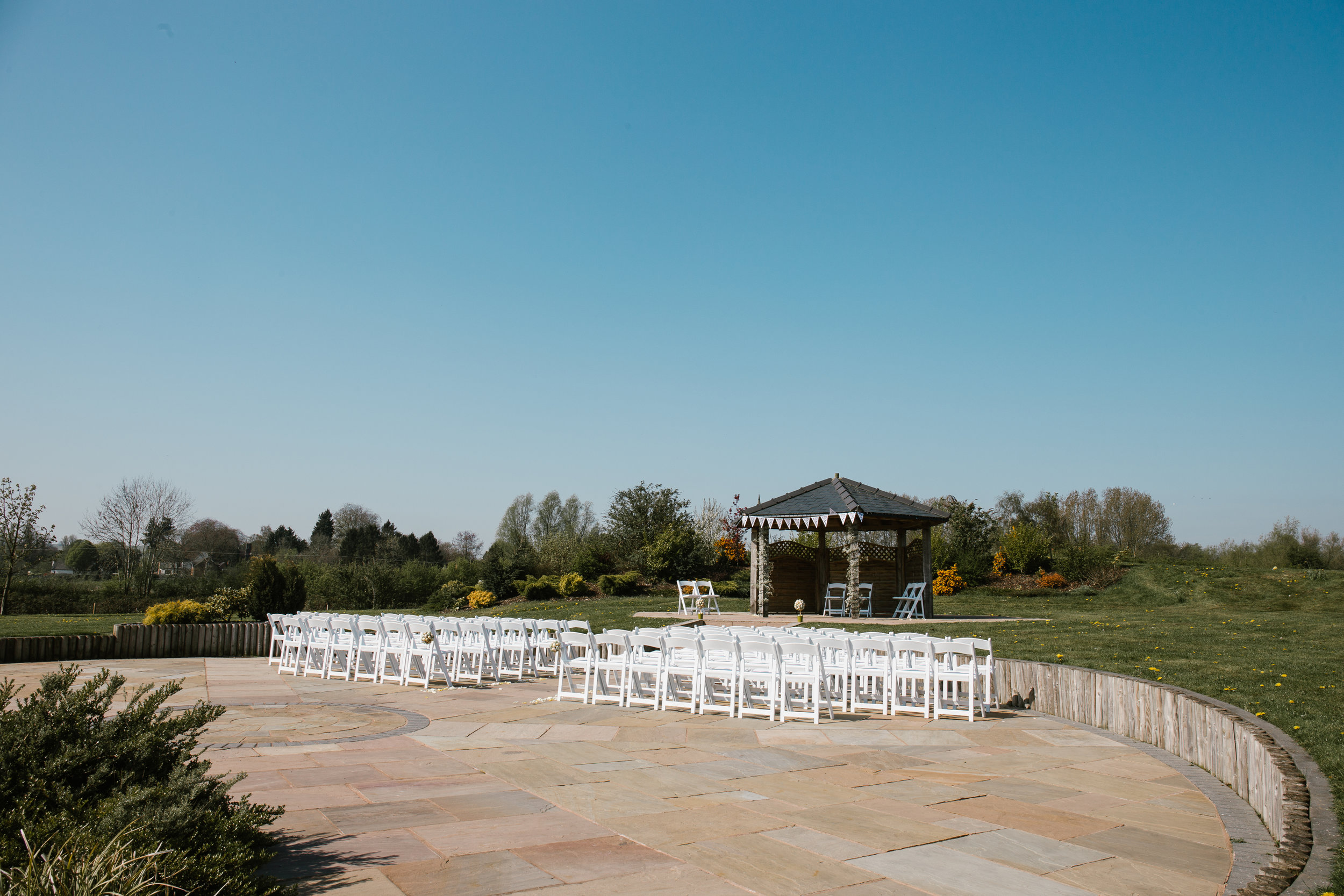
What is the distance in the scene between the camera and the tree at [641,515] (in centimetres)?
3006

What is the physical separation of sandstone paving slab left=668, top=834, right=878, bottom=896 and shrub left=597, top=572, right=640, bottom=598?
66.9 ft

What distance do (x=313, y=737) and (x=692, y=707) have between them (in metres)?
3.51

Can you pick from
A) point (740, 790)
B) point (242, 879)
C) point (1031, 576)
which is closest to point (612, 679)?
point (740, 790)

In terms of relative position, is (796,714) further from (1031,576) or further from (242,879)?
(1031,576)

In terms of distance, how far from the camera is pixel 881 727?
25.9 ft

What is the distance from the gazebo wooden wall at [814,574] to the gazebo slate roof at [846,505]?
7.48ft

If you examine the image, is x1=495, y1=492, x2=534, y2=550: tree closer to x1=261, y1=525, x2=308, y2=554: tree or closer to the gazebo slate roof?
x1=261, y1=525, x2=308, y2=554: tree

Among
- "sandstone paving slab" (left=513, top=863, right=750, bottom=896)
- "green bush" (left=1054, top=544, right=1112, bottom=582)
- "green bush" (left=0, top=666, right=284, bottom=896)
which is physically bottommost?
"sandstone paving slab" (left=513, top=863, right=750, bottom=896)

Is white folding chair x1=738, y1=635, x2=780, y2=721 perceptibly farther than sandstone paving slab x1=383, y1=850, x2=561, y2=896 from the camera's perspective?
Yes

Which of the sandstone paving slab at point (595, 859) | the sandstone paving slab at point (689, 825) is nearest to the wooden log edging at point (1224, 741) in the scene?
the sandstone paving slab at point (689, 825)

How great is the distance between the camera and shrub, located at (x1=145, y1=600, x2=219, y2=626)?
15.1 meters

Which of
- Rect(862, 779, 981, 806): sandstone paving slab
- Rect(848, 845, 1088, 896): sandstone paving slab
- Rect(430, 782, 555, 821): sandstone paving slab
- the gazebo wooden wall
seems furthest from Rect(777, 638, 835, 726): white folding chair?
the gazebo wooden wall

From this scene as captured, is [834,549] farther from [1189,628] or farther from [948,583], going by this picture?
[1189,628]

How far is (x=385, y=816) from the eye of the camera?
4.65m
